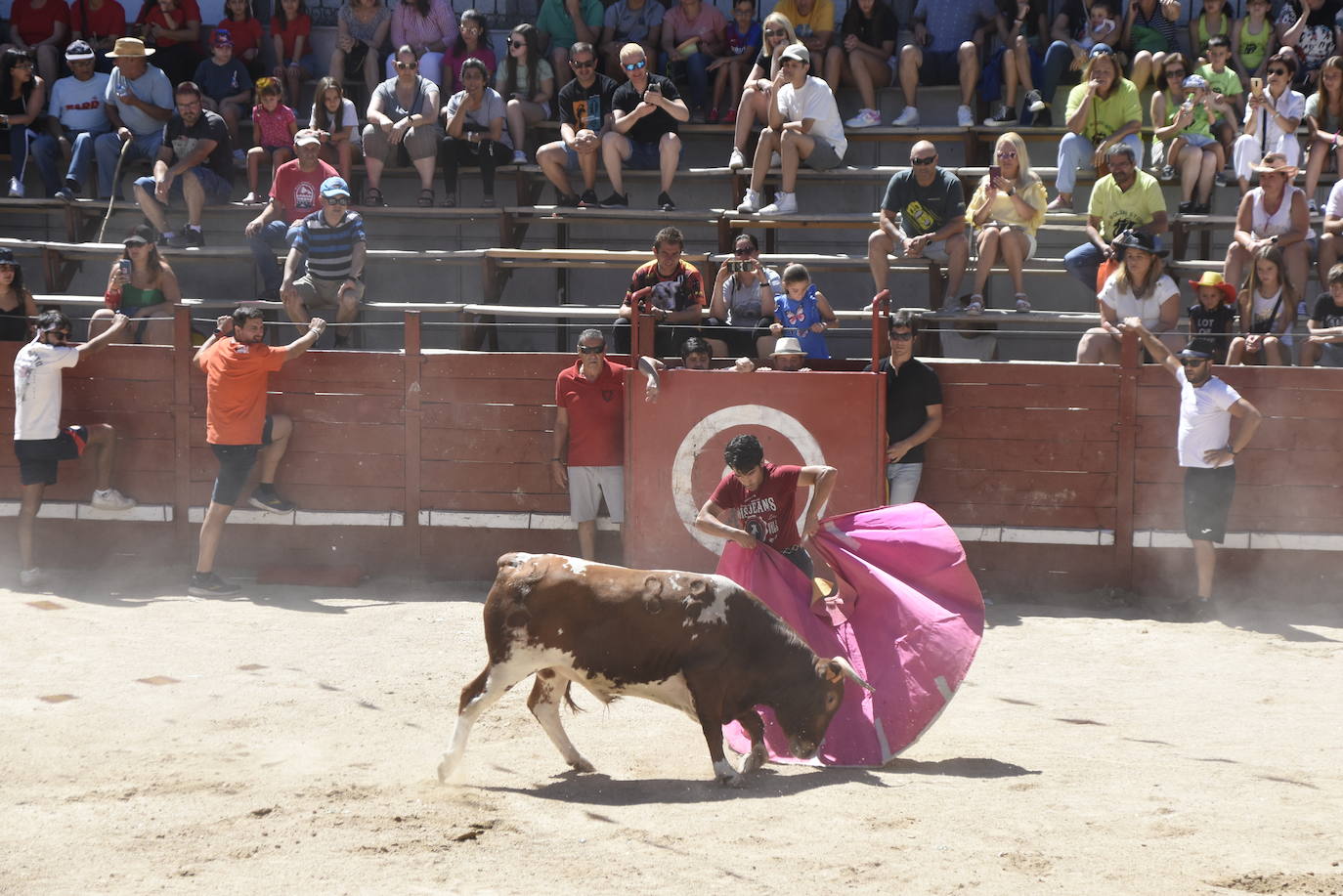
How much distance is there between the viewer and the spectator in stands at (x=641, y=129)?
12125 mm

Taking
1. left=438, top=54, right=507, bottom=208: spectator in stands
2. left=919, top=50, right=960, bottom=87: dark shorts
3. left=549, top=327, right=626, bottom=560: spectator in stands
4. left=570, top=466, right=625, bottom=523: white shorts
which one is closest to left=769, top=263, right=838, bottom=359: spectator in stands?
left=549, top=327, right=626, bottom=560: spectator in stands

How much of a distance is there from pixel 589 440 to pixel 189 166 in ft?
16.7

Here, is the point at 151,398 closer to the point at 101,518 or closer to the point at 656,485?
the point at 101,518

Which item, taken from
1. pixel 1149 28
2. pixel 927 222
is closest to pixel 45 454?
pixel 927 222

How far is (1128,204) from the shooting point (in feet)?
35.1

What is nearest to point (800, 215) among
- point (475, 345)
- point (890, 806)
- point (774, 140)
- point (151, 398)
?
point (774, 140)

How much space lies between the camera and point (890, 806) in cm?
561

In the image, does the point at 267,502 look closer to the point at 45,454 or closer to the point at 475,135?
the point at 45,454

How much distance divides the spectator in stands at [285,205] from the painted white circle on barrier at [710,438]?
162 inches

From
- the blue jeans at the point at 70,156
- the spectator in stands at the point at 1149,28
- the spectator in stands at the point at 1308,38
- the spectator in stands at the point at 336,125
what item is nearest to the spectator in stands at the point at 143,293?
the spectator in stands at the point at 336,125

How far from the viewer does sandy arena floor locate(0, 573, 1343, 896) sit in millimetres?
4961

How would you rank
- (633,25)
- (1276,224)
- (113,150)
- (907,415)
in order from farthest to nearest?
1. (633,25)
2. (113,150)
3. (1276,224)
4. (907,415)

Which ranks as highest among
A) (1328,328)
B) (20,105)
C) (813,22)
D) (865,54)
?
(813,22)

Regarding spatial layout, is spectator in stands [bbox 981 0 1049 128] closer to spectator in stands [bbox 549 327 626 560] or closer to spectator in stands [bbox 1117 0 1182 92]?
spectator in stands [bbox 1117 0 1182 92]
